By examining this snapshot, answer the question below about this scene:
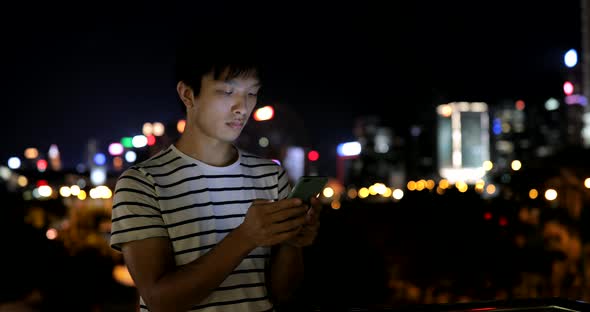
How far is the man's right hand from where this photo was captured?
7.21 feet

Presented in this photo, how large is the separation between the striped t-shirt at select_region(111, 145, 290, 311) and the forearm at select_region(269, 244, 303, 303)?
5 centimetres

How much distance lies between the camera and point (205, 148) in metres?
2.58

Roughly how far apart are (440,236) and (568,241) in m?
2.42

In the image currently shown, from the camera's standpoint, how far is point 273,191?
2742mm

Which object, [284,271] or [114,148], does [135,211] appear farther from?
[114,148]

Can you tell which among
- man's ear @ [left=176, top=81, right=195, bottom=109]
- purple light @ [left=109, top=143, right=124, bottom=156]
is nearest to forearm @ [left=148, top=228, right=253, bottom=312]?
man's ear @ [left=176, top=81, right=195, bottom=109]

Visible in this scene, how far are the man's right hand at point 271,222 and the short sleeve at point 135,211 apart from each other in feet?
1.06

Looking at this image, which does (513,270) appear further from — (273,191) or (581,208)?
(273,191)

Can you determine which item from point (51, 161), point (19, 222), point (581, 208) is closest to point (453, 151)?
point (51, 161)

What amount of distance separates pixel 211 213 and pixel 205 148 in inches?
9.8

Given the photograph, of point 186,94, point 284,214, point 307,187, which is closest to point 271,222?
point 284,214

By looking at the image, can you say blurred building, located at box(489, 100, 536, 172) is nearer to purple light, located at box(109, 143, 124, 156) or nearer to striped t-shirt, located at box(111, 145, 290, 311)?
purple light, located at box(109, 143, 124, 156)

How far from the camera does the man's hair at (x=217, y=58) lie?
2.55 meters

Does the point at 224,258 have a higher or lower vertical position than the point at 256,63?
lower
